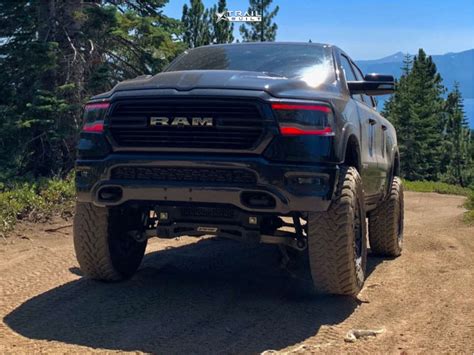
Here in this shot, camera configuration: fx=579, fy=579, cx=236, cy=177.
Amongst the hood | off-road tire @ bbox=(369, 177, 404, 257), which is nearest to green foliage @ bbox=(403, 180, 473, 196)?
off-road tire @ bbox=(369, 177, 404, 257)

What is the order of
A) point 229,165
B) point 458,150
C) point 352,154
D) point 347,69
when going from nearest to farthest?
point 229,165
point 352,154
point 347,69
point 458,150

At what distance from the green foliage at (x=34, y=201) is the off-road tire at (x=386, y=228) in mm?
4339

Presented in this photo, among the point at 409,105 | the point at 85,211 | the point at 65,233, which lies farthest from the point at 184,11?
the point at 409,105

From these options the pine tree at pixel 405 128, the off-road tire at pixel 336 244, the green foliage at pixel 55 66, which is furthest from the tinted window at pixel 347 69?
the pine tree at pixel 405 128

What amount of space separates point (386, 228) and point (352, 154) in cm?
200

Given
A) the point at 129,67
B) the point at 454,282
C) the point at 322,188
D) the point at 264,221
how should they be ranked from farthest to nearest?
the point at 129,67 < the point at 454,282 < the point at 264,221 < the point at 322,188

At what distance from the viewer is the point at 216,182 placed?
3871 millimetres

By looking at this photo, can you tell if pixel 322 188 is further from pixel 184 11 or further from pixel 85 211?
pixel 184 11

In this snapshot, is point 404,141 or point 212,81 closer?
point 212,81

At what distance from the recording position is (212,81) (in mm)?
4043

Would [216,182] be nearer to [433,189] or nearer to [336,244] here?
[336,244]

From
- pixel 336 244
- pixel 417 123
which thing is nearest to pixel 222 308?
pixel 336 244

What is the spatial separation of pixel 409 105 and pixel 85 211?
51039 mm

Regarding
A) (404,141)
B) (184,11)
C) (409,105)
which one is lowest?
(404,141)
